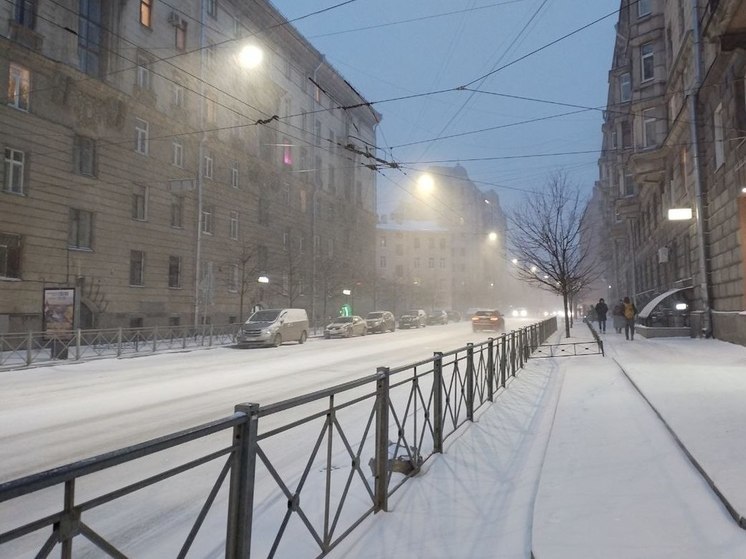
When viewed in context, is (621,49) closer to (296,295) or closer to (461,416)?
(296,295)

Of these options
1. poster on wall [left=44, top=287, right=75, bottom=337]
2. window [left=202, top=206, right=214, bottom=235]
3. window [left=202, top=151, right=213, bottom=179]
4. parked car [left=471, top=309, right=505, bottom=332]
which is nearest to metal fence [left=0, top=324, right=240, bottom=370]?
poster on wall [left=44, top=287, right=75, bottom=337]

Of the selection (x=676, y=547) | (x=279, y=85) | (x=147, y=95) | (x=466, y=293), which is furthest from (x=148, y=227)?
(x=466, y=293)

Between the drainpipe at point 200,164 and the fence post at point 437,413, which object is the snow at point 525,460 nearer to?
the fence post at point 437,413

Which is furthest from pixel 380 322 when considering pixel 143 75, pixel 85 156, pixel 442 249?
pixel 442 249

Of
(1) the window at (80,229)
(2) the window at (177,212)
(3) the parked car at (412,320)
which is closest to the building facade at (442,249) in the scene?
(3) the parked car at (412,320)

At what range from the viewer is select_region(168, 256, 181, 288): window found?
2952 cm

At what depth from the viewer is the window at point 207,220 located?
105 ft

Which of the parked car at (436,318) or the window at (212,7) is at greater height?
the window at (212,7)

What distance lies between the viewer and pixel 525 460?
580 cm

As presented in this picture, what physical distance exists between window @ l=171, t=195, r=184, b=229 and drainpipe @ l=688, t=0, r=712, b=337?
24.5 metres

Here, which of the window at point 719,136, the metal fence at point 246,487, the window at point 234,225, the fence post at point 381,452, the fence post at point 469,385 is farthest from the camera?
the window at point 234,225

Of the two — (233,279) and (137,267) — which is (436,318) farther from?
(137,267)

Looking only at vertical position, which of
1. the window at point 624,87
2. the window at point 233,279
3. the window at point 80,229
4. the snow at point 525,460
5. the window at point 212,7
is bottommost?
the snow at point 525,460

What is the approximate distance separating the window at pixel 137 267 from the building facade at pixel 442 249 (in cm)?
4672
